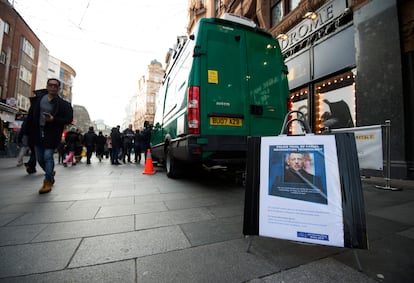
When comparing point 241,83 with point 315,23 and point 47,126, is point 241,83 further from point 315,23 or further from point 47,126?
point 315,23

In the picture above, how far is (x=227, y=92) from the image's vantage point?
148 inches

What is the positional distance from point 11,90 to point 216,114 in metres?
26.4

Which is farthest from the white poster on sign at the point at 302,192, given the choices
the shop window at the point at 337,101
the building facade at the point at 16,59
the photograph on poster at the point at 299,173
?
the building facade at the point at 16,59

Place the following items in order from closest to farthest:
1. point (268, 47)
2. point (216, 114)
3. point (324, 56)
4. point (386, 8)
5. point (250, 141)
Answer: point (250, 141)
point (216, 114)
point (268, 47)
point (386, 8)
point (324, 56)

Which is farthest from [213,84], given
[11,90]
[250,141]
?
[11,90]

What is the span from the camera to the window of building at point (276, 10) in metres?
9.96

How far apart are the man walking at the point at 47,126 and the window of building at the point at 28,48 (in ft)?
89.5

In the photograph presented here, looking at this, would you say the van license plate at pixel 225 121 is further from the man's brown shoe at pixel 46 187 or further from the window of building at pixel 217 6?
the window of building at pixel 217 6

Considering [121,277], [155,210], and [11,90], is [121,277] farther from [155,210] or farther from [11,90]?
[11,90]

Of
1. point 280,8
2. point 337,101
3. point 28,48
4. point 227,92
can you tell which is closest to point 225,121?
point 227,92

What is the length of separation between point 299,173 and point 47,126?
157 inches

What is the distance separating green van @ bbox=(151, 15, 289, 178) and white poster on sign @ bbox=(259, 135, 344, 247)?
1.90 meters

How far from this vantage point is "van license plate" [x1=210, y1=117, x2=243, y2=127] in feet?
11.8

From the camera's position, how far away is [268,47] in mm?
4238
